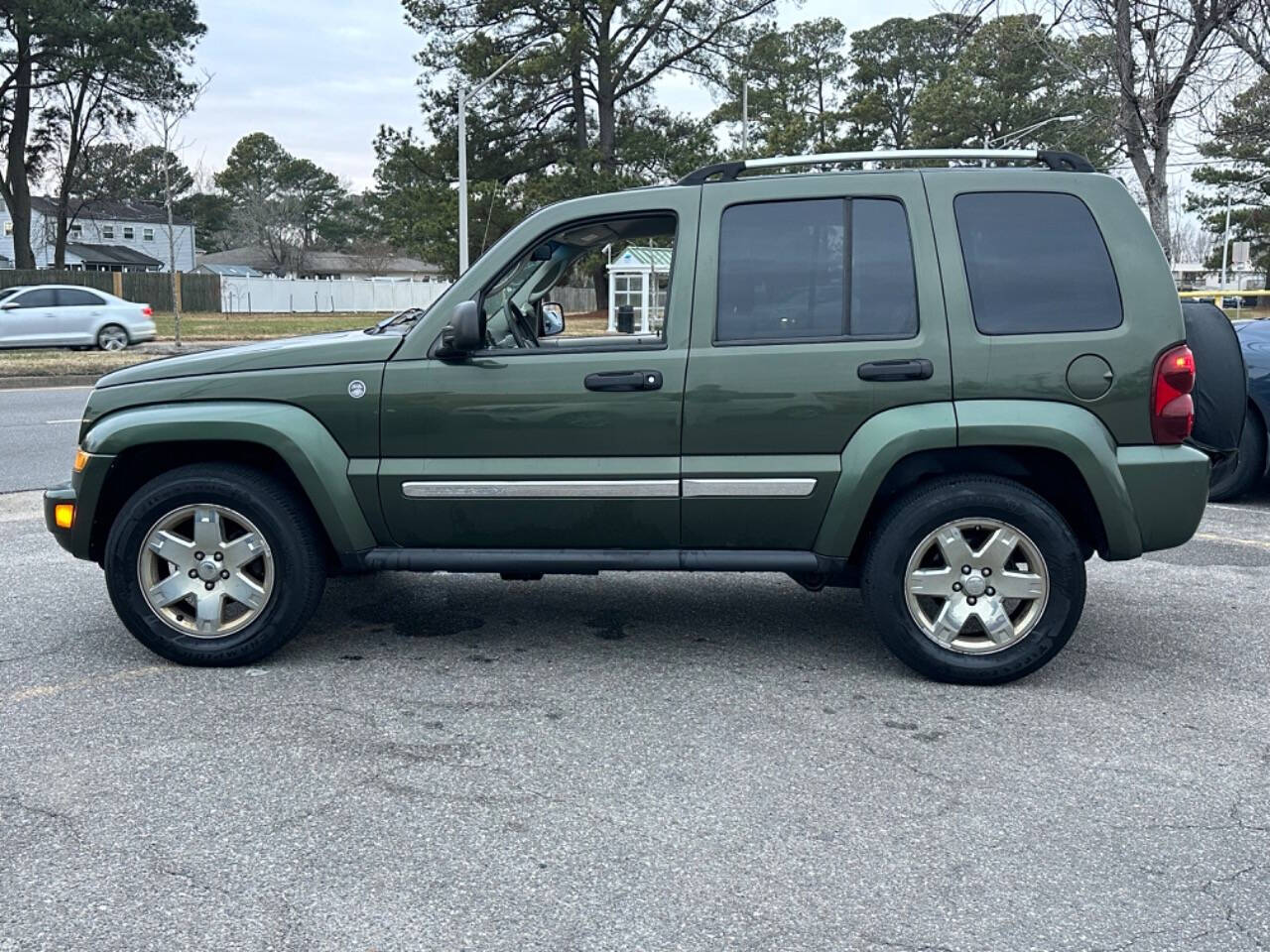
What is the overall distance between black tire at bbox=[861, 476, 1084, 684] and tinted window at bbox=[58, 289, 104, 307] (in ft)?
75.0

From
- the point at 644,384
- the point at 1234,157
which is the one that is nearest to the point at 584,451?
the point at 644,384

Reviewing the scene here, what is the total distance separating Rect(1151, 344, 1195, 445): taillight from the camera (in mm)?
4262

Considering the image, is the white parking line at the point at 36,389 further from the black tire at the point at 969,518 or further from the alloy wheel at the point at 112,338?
the black tire at the point at 969,518

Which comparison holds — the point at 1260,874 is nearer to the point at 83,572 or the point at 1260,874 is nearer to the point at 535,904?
the point at 535,904

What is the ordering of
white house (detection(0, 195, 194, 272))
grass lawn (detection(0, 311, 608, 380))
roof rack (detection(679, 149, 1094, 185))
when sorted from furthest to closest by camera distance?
1. white house (detection(0, 195, 194, 272))
2. grass lawn (detection(0, 311, 608, 380))
3. roof rack (detection(679, 149, 1094, 185))

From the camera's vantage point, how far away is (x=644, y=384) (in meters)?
4.41

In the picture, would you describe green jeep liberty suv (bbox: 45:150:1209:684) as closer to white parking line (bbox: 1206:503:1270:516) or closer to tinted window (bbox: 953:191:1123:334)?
tinted window (bbox: 953:191:1123:334)

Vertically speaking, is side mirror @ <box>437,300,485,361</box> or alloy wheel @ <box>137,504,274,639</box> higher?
side mirror @ <box>437,300,485,361</box>

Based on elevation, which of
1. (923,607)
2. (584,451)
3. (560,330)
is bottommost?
(923,607)

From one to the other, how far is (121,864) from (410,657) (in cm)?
179

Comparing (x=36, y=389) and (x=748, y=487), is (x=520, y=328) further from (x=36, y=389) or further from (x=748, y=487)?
(x=36, y=389)

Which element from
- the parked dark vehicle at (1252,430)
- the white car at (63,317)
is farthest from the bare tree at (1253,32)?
the white car at (63,317)

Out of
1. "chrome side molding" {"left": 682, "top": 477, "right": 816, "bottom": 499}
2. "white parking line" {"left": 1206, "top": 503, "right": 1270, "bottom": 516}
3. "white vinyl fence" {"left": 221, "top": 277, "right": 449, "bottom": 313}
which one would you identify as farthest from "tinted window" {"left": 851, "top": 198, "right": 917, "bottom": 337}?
"white vinyl fence" {"left": 221, "top": 277, "right": 449, "bottom": 313}

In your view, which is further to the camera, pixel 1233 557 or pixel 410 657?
pixel 1233 557
